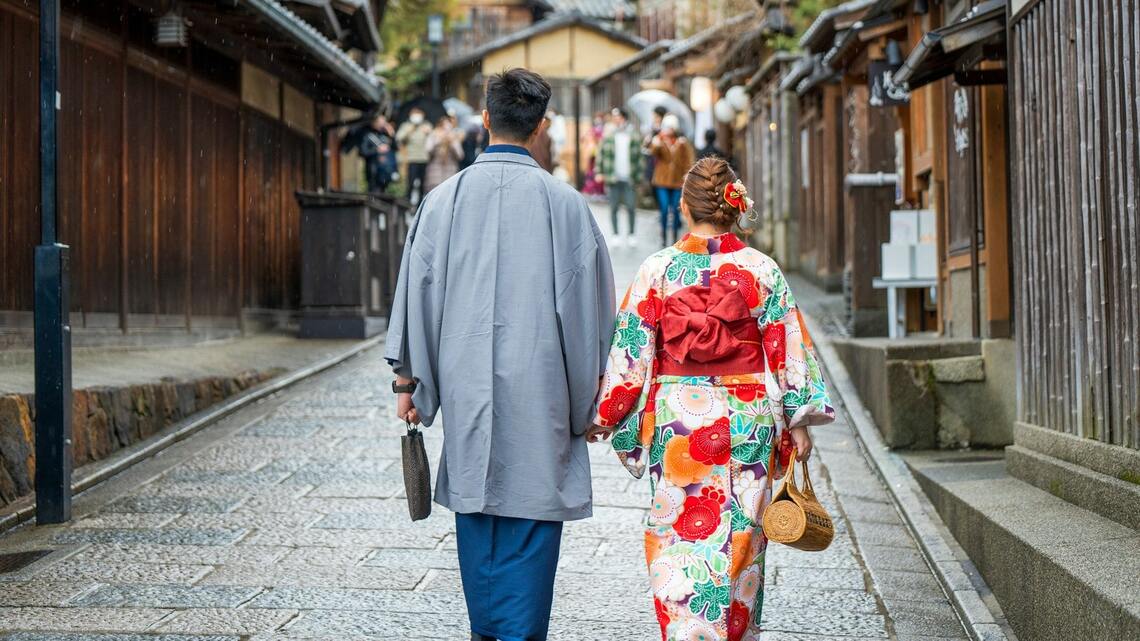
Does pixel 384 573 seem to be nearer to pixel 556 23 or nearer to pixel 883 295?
pixel 883 295

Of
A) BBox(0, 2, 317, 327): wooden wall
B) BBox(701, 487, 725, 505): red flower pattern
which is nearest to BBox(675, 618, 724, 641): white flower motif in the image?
BBox(701, 487, 725, 505): red flower pattern

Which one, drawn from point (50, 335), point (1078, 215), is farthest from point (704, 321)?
point (50, 335)

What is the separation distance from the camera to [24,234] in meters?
10.4

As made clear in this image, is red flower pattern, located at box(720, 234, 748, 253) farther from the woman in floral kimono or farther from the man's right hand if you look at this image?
the man's right hand

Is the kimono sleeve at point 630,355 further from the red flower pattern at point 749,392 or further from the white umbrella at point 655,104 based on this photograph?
the white umbrella at point 655,104

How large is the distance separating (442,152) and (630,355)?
19.4m

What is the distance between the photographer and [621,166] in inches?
925

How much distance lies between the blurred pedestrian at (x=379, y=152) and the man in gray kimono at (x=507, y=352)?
58.6 feet

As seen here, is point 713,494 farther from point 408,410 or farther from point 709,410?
point 408,410

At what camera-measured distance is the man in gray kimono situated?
4633 millimetres

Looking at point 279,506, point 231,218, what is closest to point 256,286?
point 231,218

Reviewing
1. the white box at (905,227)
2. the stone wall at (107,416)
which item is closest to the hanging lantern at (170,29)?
the stone wall at (107,416)

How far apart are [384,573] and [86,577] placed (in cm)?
145

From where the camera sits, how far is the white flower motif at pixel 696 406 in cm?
481
